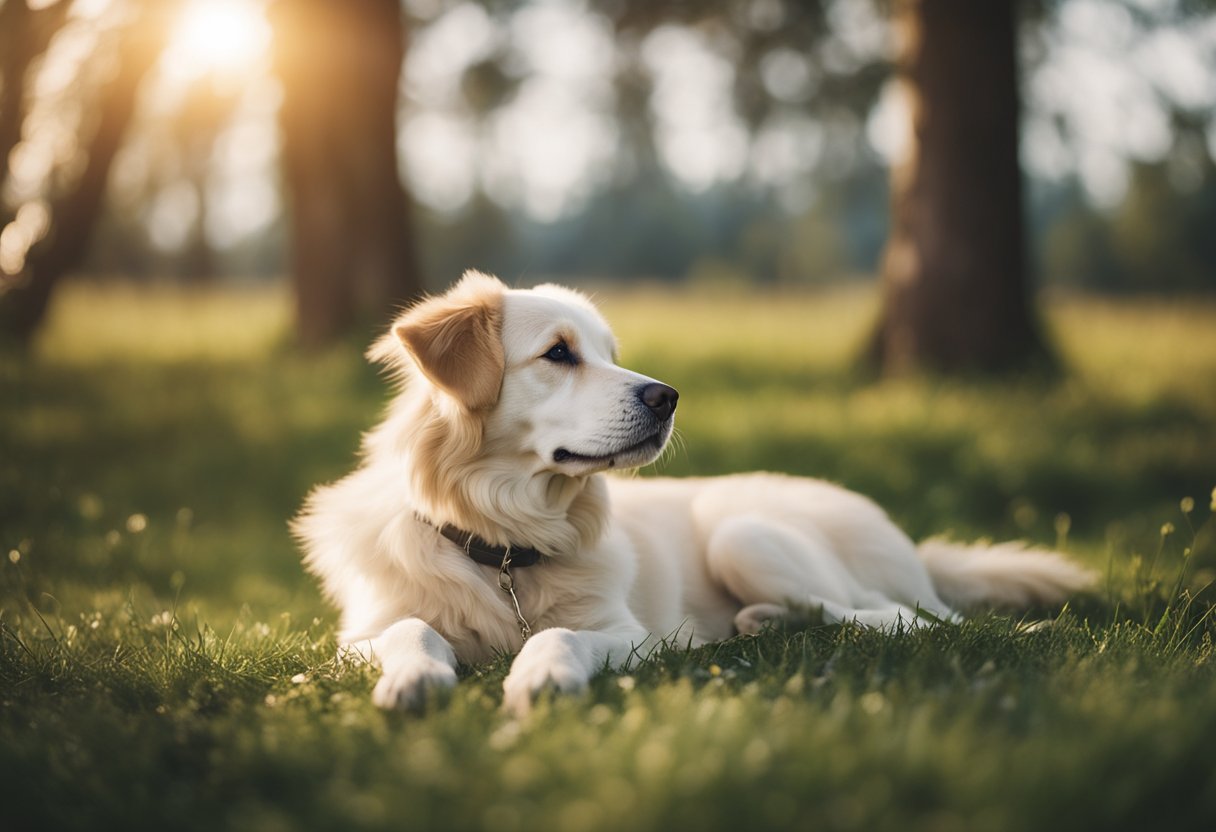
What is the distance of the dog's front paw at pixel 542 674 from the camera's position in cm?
246

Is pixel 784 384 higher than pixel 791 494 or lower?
lower

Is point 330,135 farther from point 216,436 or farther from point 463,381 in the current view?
point 463,381

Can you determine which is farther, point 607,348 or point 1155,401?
point 1155,401

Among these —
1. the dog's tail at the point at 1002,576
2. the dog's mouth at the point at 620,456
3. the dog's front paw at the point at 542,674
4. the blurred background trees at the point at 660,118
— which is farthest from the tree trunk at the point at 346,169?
the dog's front paw at the point at 542,674

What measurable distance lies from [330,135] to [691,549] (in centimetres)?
762

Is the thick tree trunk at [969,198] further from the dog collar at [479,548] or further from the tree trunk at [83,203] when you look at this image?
the tree trunk at [83,203]

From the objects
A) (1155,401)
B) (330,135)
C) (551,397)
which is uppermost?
(330,135)

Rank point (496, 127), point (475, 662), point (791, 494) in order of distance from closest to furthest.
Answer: point (475, 662) → point (791, 494) → point (496, 127)

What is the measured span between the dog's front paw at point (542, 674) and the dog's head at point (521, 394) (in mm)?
726

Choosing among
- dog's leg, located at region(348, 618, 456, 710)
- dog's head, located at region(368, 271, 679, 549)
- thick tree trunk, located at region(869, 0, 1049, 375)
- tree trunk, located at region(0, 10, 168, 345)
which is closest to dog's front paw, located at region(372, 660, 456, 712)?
dog's leg, located at region(348, 618, 456, 710)

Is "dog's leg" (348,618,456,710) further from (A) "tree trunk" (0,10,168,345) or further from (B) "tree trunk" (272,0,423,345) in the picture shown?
(B) "tree trunk" (272,0,423,345)

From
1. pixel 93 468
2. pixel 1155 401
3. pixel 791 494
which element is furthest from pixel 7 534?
pixel 1155 401

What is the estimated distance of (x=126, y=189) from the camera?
2681 centimetres

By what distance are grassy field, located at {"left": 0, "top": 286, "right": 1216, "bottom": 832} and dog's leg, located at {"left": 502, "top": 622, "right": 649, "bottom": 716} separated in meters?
0.07
